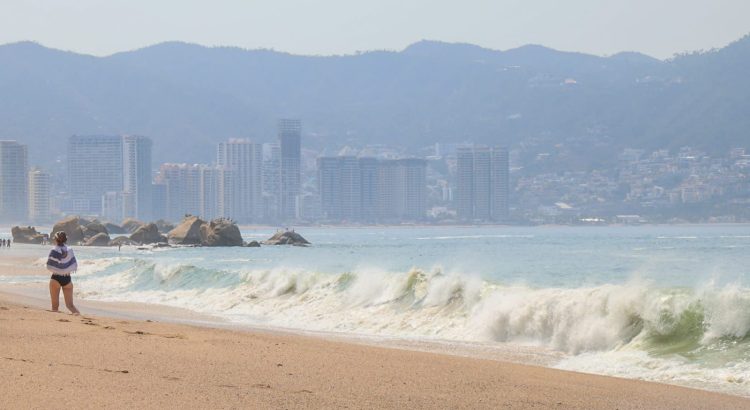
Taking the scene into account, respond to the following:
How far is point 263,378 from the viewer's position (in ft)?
34.8

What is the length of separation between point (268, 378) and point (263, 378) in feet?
0.18

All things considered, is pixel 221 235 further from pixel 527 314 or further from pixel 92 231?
pixel 527 314

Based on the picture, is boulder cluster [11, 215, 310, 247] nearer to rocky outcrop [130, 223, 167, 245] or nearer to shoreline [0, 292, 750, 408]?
rocky outcrop [130, 223, 167, 245]

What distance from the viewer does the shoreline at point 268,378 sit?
31.0ft

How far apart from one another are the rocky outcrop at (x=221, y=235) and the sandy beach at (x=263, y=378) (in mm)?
74925

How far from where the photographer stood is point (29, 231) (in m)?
111

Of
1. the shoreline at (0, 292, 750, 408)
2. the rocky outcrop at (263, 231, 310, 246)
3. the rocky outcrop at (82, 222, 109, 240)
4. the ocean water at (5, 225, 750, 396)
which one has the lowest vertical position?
the rocky outcrop at (263, 231, 310, 246)

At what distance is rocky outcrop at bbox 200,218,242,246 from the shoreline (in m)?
75.1

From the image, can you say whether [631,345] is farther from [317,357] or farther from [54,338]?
[54,338]

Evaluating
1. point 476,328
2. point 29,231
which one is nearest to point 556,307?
point 476,328

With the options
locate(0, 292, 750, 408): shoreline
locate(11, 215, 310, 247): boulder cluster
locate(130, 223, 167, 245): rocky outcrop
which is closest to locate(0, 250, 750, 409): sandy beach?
locate(0, 292, 750, 408): shoreline

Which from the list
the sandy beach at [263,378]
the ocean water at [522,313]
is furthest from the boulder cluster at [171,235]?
the sandy beach at [263,378]

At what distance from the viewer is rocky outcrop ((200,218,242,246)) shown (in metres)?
88.9

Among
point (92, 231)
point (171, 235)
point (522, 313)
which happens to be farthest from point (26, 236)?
point (522, 313)
